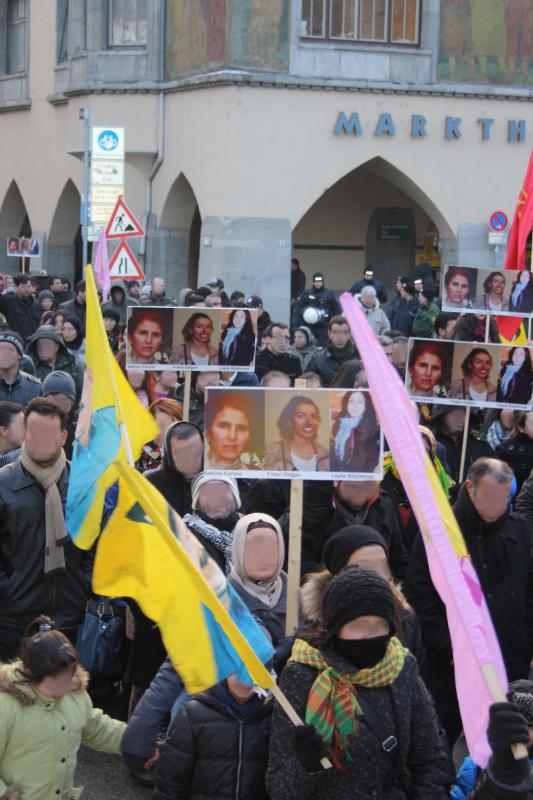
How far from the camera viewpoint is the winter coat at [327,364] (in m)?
12.4

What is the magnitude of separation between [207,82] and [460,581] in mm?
21541

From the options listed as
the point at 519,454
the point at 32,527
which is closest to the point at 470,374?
the point at 519,454

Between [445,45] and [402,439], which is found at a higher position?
[445,45]

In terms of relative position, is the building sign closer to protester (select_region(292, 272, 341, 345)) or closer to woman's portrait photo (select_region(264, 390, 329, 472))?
protester (select_region(292, 272, 341, 345))

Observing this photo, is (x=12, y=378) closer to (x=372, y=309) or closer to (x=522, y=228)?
(x=522, y=228)

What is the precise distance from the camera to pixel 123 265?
16.1 m

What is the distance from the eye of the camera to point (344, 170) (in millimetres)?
24266

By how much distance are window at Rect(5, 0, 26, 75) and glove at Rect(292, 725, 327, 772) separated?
1225 inches

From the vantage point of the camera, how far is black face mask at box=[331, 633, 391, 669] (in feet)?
12.2

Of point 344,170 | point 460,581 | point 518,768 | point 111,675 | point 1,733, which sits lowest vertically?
point 111,675

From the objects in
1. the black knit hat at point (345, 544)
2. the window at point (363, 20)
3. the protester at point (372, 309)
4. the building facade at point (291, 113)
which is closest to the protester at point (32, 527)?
the black knit hat at point (345, 544)

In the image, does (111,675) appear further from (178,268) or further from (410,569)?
(178,268)

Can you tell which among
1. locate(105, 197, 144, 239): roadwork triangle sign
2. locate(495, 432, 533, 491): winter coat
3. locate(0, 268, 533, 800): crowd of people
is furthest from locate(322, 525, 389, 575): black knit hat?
locate(105, 197, 144, 239): roadwork triangle sign

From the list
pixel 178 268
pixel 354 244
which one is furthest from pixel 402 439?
pixel 354 244
